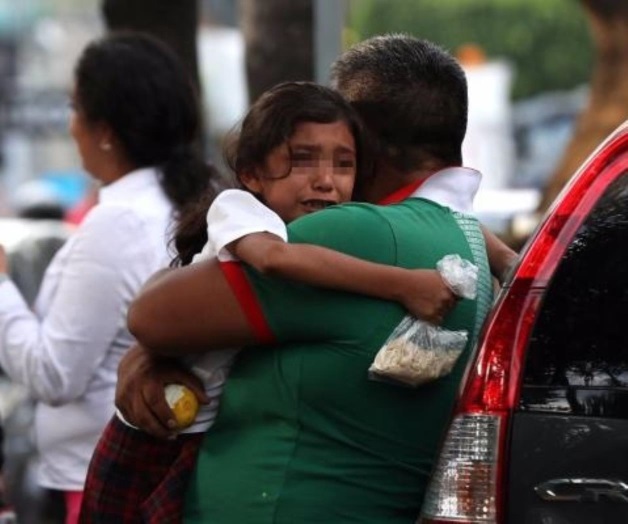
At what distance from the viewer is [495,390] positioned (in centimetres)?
312

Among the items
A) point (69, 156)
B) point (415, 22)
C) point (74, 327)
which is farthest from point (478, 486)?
point (415, 22)

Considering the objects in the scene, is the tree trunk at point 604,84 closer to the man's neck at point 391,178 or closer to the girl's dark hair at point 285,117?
the man's neck at point 391,178

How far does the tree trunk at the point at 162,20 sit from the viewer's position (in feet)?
23.1

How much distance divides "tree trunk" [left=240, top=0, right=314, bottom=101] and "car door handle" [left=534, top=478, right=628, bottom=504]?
4062mm

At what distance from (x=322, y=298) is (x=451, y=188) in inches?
16.5

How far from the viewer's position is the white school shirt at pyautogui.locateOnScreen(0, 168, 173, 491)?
455 centimetres

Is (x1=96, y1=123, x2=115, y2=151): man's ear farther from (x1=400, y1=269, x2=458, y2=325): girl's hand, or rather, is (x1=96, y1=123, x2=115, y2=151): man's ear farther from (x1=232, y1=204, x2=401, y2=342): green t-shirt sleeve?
(x1=400, y1=269, x2=458, y2=325): girl's hand

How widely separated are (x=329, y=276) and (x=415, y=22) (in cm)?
4492

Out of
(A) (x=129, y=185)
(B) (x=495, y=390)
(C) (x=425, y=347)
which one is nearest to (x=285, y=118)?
(C) (x=425, y=347)

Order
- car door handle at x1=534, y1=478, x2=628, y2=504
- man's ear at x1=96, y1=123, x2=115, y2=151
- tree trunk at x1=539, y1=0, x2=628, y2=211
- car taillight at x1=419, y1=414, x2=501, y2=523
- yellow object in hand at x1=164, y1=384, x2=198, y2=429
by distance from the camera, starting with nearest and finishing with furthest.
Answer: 1. car door handle at x1=534, y1=478, x2=628, y2=504
2. car taillight at x1=419, y1=414, x2=501, y2=523
3. yellow object in hand at x1=164, y1=384, x2=198, y2=429
4. man's ear at x1=96, y1=123, x2=115, y2=151
5. tree trunk at x1=539, y1=0, x2=628, y2=211

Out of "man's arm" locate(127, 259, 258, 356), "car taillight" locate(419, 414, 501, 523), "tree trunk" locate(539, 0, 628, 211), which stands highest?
"man's arm" locate(127, 259, 258, 356)

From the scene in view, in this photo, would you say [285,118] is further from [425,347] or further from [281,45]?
[281,45]

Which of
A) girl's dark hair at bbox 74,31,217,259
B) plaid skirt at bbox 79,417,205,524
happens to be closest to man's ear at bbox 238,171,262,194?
plaid skirt at bbox 79,417,205,524

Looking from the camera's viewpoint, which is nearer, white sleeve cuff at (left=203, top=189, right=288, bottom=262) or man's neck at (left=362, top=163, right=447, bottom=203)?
white sleeve cuff at (left=203, top=189, right=288, bottom=262)
